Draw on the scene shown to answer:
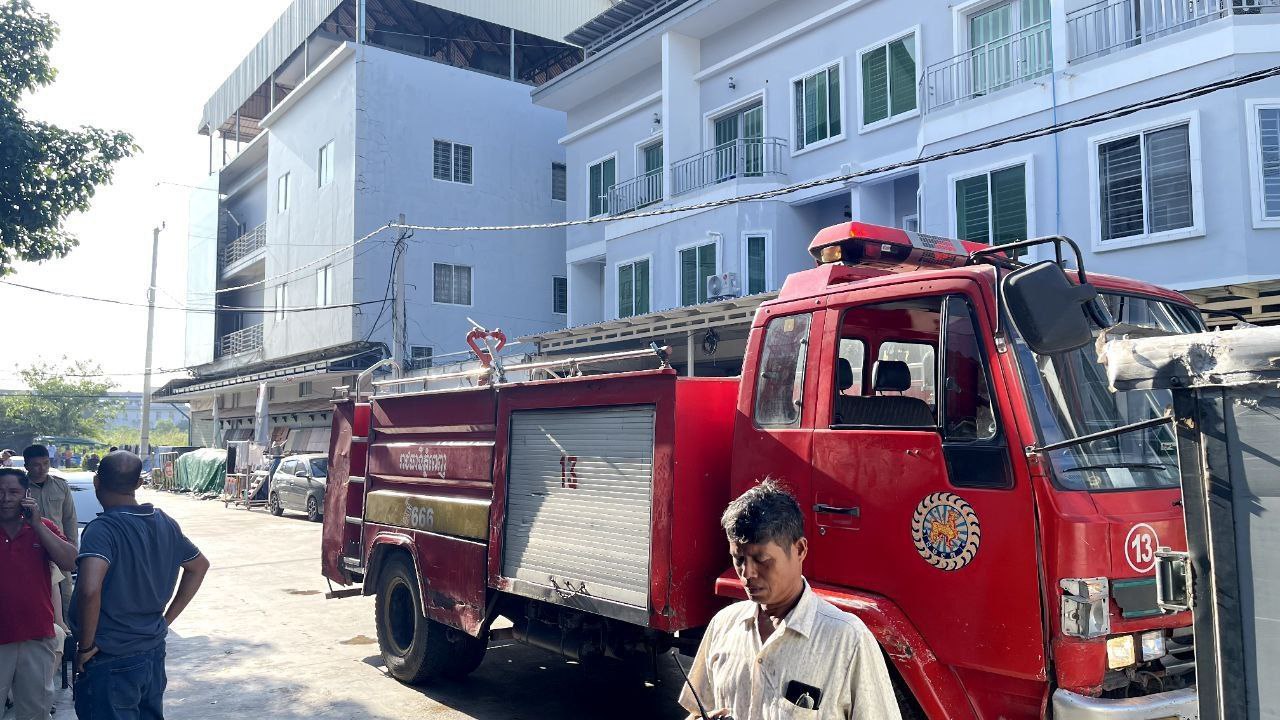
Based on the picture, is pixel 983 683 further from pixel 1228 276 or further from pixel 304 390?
pixel 304 390

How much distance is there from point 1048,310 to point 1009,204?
11.5 metres

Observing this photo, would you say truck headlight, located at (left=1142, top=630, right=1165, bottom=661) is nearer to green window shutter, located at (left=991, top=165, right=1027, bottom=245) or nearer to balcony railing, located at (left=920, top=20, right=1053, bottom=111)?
green window shutter, located at (left=991, top=165, right=1027, bottom=245)

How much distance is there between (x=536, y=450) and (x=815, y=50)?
1386 cm

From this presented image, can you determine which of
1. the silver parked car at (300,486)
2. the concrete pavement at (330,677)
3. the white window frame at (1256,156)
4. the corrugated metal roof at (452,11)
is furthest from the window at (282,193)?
the white window frame at (1256,156)

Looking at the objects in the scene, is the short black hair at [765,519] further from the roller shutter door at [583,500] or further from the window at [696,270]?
the window at [696,270]

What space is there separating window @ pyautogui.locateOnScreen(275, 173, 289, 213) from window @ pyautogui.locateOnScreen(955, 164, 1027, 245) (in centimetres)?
2614

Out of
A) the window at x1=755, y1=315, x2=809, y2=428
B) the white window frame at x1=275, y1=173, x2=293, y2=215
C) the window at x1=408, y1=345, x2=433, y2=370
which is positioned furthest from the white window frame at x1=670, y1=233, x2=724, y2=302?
the white window frame at x1=275, y1=173, x2=293, y2=215

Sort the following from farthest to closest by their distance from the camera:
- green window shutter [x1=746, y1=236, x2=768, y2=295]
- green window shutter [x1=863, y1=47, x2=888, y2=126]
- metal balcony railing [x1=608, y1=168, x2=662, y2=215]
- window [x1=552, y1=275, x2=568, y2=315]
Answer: window [x1=552, y1=275, x2=568, y2=315] < metal balcony railing [x1=608, y1=168, x2=662, y2=215] < green window shutter [x1=746, y1=236, x2=768, y2=295] < green window shutter [x1=863, y1=47, x2=888, y2=126]

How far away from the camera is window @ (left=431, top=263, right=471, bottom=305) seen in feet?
95.6

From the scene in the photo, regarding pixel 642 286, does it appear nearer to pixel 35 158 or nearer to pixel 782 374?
pixel 35 158

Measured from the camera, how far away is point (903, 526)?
153 inches

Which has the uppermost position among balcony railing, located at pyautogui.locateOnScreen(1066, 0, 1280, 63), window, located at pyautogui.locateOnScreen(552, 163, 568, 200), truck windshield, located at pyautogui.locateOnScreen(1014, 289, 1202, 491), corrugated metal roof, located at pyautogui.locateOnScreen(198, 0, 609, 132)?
corrugated metal roof, located at pyautogui.locateOnScreen(198, 0, 609, 132)

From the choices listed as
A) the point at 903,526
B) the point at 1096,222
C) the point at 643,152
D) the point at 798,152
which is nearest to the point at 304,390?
the point at 643,152

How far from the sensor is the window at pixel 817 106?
17.2 meters
